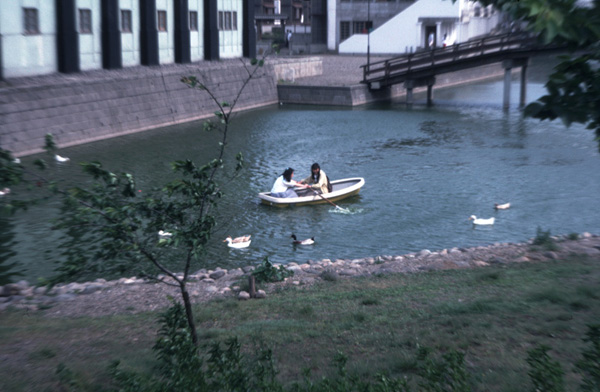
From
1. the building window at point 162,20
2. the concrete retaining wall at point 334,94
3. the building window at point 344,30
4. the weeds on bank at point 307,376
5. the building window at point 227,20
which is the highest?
the building window at point 344,30

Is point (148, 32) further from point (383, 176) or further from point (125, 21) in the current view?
point (383, 176)

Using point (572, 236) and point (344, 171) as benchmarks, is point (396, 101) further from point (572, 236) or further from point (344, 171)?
point (572, 236)

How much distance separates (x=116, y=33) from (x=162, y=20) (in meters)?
4.52

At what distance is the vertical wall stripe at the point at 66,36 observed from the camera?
25812 mm

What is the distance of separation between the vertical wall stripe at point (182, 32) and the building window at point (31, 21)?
391 inches

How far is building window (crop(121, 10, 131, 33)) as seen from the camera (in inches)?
1179

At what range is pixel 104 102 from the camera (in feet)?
84.1

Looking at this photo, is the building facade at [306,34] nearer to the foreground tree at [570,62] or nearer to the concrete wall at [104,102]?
the concrete wall at [104,102]

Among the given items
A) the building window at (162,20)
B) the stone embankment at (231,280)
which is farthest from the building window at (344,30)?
the stone embankment at (231,280)

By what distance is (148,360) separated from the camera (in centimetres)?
639

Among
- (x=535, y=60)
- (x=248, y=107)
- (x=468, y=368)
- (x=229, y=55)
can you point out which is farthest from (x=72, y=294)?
(x=535, y=60)

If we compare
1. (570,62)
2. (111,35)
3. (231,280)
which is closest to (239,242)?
(231,280)

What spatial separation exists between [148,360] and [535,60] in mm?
64532

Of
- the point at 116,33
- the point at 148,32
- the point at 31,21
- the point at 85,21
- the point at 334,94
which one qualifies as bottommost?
the point at 334,94
